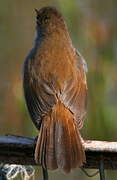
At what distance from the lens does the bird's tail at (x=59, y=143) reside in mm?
3502

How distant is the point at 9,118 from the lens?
19.9 ft

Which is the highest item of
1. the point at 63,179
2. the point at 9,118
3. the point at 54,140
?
the point at 54,140

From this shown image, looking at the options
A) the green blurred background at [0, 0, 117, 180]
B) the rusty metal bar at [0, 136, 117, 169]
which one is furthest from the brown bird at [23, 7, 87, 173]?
the green blurred background at [0, 0, 117, 180]

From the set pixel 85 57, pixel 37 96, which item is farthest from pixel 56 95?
pixel 85 57

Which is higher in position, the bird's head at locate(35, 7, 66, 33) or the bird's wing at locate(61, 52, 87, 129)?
the bird's head at locate(35, 7, 66, 33)

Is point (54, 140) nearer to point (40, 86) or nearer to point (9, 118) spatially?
point (40, 86)

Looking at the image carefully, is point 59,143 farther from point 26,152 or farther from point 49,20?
point 49,20

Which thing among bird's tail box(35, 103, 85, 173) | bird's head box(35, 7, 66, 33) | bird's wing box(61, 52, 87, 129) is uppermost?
bird's head box(35, 7, 66, 33)

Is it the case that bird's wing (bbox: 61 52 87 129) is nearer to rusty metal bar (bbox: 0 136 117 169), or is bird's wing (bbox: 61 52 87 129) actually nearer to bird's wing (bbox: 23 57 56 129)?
bird's wing (bbox: 23 57 56 129)

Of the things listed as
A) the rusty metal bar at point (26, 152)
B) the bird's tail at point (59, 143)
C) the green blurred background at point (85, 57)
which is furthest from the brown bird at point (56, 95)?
the green blurred background at point (85, 57)

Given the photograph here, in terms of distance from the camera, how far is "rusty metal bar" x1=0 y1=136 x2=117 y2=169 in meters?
3.04

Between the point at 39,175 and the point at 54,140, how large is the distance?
2.19 meters

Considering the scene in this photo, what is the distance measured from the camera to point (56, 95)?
436 cm

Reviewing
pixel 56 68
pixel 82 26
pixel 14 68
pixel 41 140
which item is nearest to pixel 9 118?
pixel 14 68
